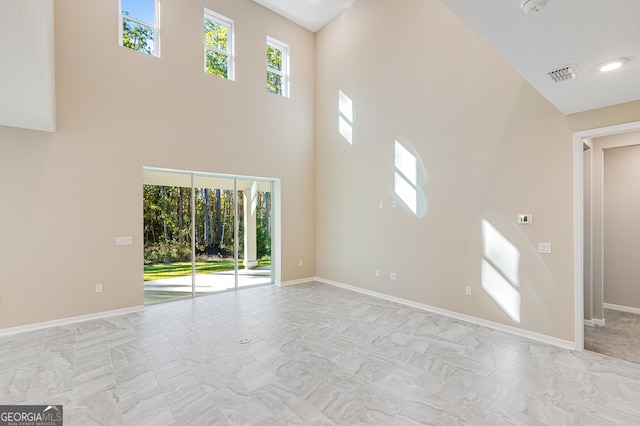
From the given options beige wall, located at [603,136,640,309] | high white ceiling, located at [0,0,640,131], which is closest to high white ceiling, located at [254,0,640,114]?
high white ceiling, located at [0,0,640,131]

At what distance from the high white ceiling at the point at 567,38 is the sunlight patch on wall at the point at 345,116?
152 inches

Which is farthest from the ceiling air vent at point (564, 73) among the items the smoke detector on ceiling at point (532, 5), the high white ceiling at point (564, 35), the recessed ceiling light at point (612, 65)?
the smoke detector on ceiling at point (532, 5)

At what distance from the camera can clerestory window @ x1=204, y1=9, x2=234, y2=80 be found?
5.88m

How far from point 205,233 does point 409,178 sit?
4.21 metres

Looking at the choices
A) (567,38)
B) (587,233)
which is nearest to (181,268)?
(567,38)

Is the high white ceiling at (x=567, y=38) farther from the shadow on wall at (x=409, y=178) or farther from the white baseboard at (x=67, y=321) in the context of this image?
the white baseboard at (x=67, y=321)

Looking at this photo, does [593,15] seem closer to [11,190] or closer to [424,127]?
[424,127]

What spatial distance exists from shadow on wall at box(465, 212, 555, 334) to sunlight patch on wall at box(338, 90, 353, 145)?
337 cm

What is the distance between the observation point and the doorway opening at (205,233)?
17.7 feet

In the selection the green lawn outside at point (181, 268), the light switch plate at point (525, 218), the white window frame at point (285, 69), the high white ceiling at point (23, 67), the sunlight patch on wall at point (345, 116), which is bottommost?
the green lawn outside at point (181, 268)

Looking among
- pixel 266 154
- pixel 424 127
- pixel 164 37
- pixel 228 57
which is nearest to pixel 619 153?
pixel 424 127

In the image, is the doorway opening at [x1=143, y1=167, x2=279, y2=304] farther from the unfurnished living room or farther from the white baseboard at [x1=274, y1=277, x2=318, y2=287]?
the white baseboard at [x1=274, y1=277, x2=318, y2=287]

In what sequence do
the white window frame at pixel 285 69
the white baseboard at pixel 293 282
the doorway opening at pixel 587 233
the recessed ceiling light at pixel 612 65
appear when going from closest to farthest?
the recessed ceiling light at pixel 612 65, the doorway opening at pixel 587 233, the white baseboard at pixel 293 282, the white window frame at pixel 285 69

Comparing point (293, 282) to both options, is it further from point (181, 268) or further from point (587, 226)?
point (587, 226)
